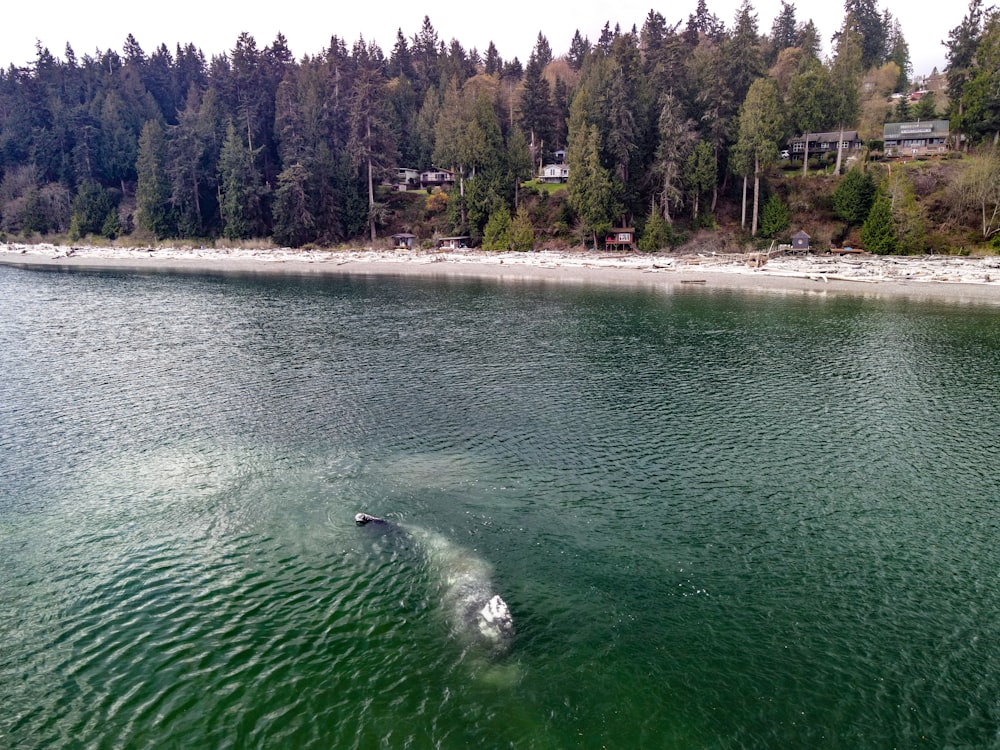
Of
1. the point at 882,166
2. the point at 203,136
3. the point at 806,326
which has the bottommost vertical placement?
the point at 806,326

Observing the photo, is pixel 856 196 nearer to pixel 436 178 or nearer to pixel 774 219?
pixel 774 219

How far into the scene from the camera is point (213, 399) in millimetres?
31438

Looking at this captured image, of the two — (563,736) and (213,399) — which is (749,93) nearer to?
(213,399)

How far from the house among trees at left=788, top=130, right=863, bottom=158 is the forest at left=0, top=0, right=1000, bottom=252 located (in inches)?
85.2

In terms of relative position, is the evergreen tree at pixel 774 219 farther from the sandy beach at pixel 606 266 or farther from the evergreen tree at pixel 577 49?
the evergreen tree at pixel 577 49

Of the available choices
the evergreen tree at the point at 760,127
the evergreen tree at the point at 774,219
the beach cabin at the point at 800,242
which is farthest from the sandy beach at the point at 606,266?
the evergreen tree at the point at 760,127


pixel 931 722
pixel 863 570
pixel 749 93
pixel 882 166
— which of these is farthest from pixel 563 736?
pixel 882 166

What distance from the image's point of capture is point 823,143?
96.4 meters

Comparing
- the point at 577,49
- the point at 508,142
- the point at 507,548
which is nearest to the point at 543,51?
the point at 577,49

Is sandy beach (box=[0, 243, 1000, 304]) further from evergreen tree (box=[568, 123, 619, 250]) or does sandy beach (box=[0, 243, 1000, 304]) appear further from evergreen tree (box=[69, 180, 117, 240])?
evergreen tree (box=[69, 180, 117, 240])

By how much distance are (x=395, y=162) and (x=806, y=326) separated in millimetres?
81632

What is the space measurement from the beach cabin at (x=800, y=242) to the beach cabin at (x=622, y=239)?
20.9 metres

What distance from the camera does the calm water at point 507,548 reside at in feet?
41.7

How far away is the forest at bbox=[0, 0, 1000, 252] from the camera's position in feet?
276
